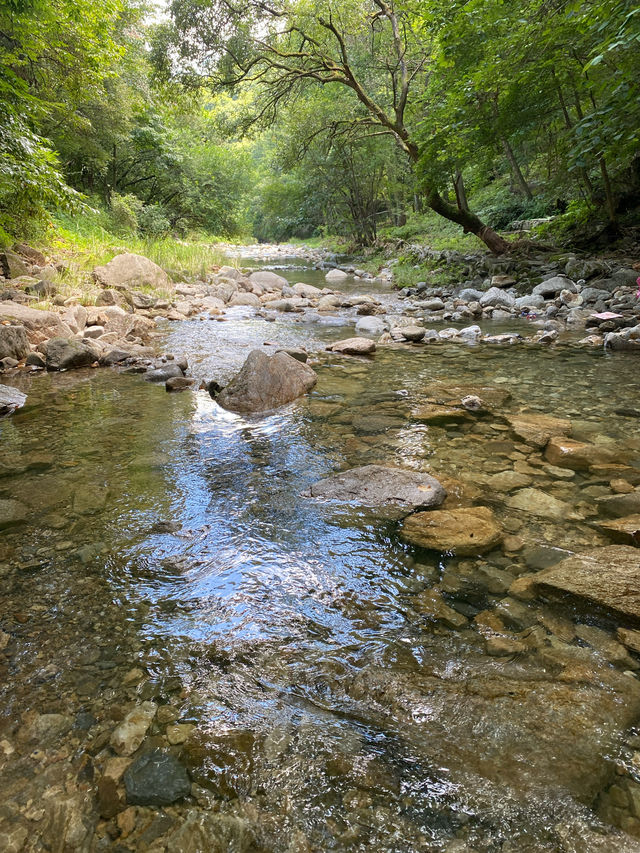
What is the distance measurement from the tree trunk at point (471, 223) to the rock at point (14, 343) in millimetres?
10704

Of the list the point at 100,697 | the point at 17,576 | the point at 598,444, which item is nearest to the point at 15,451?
the point at 17,576

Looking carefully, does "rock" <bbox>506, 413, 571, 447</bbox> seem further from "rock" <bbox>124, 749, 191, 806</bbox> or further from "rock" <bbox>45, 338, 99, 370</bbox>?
"rock" <bbox>45, 338, 99, 370</bbox>

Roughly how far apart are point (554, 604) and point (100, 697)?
5.46 feet

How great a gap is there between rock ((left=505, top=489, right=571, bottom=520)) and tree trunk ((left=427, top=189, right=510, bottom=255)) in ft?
38.2

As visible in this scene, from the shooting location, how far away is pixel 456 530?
2.27 m

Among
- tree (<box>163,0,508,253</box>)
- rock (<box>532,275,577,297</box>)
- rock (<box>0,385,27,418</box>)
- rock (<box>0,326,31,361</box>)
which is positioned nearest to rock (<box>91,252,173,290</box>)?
rock (<box>0,326,31,361</box>)

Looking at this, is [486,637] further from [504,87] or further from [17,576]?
[504,87]

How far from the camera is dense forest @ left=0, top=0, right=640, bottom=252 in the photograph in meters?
6.60

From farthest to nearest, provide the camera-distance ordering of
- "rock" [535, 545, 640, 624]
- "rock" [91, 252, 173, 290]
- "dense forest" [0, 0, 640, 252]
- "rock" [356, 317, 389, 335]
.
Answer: "rock" [91, 252, 173, 290], "rock" [356, 317, 389, 335], "dense forest" [0, 0, 640, 252], "rock" [535, 545, 640, 624]

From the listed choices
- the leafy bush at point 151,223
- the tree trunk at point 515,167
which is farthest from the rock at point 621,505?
the leafy bush at point 151,223

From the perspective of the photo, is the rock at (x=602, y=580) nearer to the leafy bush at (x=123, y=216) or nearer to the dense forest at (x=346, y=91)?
the dense forest at (x=346, y=91)

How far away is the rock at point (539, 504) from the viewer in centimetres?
245

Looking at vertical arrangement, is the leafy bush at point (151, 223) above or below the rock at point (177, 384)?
above

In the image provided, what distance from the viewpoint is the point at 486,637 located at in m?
1.69
